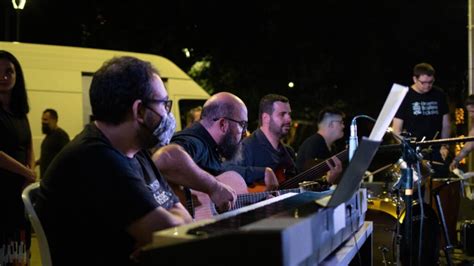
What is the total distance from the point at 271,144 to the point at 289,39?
488 inches

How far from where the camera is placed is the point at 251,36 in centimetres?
1788

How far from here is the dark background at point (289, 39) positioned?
16062 mm

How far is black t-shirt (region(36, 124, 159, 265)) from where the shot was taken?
6.86 feet

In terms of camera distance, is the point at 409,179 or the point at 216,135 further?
the point at 216,135

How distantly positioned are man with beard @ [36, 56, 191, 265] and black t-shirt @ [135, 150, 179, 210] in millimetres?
81

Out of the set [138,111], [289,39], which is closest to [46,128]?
[138,111]

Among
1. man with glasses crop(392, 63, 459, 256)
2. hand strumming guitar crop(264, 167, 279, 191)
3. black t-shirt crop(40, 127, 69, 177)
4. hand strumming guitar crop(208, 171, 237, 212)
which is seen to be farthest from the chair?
black t-shirt crop(40, 127, 69, 177)

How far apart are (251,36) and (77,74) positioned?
854cm

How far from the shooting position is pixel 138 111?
7.80ft

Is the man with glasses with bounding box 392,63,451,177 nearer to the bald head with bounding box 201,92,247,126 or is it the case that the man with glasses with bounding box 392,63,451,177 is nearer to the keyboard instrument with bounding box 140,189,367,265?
the bald head with bounding box 201,92,247,126

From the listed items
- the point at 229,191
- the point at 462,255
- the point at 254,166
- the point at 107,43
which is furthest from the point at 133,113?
the point at 107,43

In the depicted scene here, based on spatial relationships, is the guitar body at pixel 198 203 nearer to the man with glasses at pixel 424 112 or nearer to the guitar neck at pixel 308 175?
the guitar neck at pixel 308 175

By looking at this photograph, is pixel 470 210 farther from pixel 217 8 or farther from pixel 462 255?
pixel 217 8

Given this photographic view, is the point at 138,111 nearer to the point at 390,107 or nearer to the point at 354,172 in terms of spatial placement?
the point at 354,172
